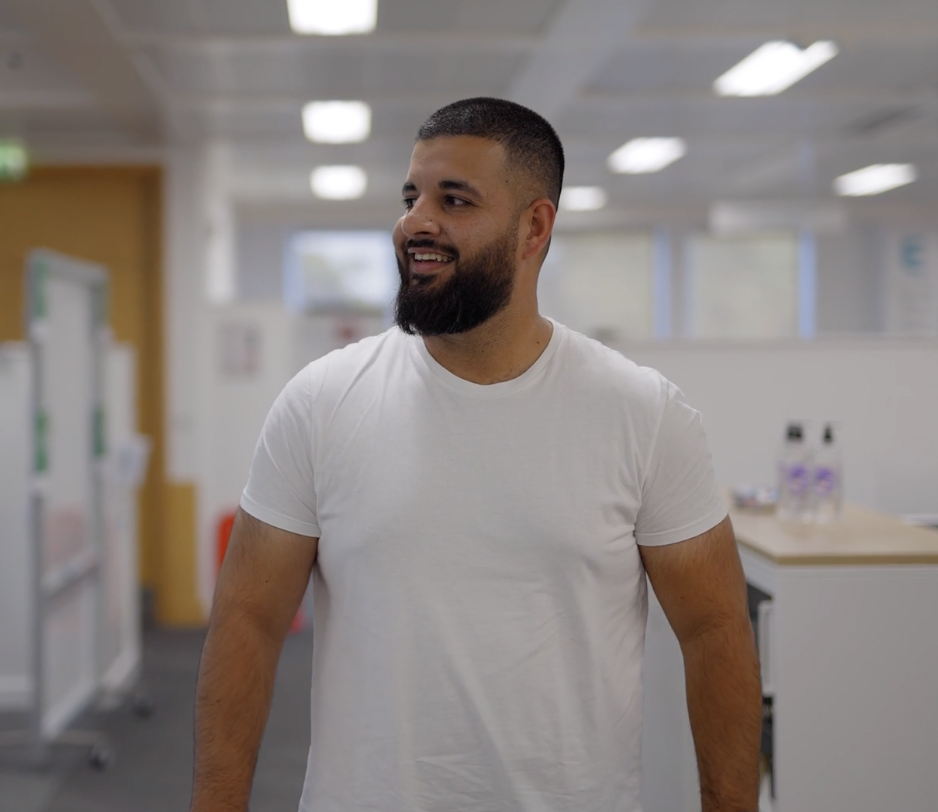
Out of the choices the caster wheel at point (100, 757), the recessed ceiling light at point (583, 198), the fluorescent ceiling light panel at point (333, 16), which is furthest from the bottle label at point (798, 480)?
the recessed ceiling light at point (583, 198)

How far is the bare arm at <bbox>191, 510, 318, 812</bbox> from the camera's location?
129cm

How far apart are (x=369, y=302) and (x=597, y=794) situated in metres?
7.96

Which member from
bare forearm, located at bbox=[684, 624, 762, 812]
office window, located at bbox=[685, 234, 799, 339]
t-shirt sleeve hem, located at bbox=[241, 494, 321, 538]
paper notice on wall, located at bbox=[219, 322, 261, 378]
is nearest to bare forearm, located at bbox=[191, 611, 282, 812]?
t-shirt sleeve hem, located at bbox=[241, 494, 321, 538]

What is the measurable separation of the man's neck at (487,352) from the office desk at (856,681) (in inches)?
35.0

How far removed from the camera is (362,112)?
555 cm

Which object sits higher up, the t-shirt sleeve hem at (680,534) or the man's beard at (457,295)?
the man's beard at (457,295)

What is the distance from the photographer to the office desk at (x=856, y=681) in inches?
78.2

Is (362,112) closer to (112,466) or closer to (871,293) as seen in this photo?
(112,466)

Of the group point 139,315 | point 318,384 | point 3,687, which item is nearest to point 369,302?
point 139,315

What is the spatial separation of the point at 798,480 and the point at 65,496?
8.32ft

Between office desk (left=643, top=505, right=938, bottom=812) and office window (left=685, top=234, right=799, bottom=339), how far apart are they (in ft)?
24.3

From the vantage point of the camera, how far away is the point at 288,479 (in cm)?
130

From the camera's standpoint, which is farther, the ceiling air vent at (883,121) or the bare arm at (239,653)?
the ceiling air vent at (883,121)

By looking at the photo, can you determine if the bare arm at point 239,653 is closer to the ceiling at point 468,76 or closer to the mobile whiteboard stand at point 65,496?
the mobile whiteboard stand at point 65,496
